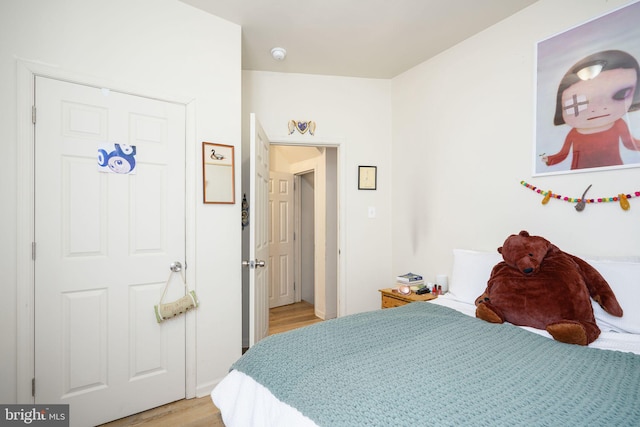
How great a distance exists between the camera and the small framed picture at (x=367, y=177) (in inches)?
129

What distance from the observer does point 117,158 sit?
6.31 ft

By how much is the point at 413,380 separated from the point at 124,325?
1770mm

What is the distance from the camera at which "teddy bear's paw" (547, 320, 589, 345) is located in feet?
4.57

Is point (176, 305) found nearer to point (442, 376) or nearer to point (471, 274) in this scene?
point (442, 376)

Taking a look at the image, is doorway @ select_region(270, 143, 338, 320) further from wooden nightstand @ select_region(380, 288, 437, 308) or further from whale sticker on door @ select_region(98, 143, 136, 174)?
whale sticker on door @ select_region(98, 143, 136, 174)

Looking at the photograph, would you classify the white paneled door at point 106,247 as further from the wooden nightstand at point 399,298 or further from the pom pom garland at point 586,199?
the pom pom garland at point 586,199

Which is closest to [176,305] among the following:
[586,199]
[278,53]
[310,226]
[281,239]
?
[278,53]

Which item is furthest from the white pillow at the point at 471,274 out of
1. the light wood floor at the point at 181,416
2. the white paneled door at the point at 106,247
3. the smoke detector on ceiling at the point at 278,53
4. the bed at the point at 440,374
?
the smoke detector on ceiling at the point at 278,53

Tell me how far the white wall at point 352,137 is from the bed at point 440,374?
5.21 feet

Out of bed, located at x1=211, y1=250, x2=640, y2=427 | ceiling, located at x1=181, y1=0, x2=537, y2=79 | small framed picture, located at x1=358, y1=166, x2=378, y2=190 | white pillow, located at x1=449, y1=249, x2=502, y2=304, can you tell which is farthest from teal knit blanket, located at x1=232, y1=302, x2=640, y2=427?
ceiling, located at x1=181, y1=0, x2=537, y2=79

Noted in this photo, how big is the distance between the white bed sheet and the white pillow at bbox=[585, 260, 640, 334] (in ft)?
0.16

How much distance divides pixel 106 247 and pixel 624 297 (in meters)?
2.81

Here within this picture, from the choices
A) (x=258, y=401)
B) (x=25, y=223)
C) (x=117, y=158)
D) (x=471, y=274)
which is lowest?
(x=258, y=401)

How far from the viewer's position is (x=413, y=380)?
1.04 m
